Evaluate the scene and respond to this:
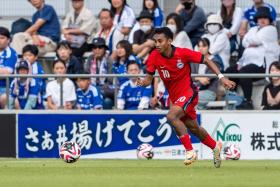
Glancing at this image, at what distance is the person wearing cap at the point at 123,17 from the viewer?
75.3 feet

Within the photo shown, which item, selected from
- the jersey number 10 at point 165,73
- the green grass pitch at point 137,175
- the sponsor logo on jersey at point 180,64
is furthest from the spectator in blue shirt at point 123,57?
the sponsor logo on jersey at point 180,64

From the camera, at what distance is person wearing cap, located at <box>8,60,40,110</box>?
69.2 ft

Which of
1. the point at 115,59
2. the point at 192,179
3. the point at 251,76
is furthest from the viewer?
the point at 115,59

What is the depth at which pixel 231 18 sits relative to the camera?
22.4 meters

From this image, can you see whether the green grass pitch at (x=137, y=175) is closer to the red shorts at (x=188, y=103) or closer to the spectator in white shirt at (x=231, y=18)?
the red shorts at (x=188, y=103)

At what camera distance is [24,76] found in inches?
822

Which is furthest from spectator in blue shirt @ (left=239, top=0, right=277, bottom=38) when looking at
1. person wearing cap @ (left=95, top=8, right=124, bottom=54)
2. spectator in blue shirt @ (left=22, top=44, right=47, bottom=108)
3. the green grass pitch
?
the green grass pitch

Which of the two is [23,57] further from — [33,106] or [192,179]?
[192,179]

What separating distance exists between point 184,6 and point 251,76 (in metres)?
3.19

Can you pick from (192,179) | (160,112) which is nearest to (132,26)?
(160,112)

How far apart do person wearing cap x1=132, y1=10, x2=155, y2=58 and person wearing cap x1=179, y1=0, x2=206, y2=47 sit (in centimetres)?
76

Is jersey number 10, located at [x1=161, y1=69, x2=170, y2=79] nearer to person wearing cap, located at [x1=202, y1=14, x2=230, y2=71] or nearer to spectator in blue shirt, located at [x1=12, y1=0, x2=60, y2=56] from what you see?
person wearing cap, located at [x1=202, y1=14, x2=230, y2=71]

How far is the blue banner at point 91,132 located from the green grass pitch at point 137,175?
3599 mm

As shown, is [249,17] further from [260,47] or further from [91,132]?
[91,132]
